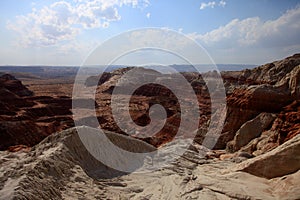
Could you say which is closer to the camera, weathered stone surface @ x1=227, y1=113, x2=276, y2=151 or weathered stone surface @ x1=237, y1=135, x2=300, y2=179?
weathered stone surface @ x1=237, y1=135, x2=300, y2=179

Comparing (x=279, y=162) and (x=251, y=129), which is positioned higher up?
(x=279, y=162)

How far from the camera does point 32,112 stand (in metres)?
28.3

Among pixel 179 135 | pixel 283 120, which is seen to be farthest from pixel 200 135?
pixel 283 120

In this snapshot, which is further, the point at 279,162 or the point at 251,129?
the point at 251,129

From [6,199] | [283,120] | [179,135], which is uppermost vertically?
[283,120]

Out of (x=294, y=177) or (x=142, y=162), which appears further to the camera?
(x=142, y=162)

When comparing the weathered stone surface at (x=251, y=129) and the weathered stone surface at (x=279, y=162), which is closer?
the weathered stone surface at (x=279, y=162)

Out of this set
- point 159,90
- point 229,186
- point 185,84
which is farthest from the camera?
point 185,84

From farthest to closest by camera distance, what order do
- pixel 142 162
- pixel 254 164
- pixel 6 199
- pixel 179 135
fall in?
pixel 179 135, pixel 142 162, pixel 254 164, pixel 6 199

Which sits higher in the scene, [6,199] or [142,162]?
[6,199]

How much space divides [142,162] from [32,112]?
809 inches

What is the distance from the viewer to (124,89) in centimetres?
4709

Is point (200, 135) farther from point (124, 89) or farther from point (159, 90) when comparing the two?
point (124, 89)

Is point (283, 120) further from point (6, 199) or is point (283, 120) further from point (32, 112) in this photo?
point (32, 112)
